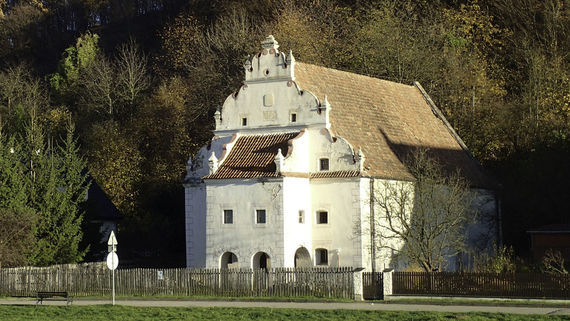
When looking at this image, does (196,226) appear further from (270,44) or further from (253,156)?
(270,44)

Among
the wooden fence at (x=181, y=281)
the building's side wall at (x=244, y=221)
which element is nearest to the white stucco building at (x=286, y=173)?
the building's side wall at (x=244, y=221)

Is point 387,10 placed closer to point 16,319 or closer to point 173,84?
point 173,84

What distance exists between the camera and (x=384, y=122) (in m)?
63.6

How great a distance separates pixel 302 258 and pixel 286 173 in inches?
194

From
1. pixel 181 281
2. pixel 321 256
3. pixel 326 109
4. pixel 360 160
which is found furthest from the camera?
pixel 326 109

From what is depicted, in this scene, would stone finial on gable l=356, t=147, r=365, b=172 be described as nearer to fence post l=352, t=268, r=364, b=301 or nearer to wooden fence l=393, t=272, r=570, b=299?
fence post l=352, t=268, r=364, b=301

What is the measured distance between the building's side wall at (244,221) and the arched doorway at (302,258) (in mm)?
2850

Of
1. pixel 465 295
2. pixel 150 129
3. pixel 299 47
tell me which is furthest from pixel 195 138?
pixel 465 295

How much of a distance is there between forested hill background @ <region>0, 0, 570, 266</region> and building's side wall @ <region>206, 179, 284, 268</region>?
687 inches

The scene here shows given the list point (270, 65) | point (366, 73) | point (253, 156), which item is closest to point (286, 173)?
point (253, 156)

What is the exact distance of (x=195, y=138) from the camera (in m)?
82.7

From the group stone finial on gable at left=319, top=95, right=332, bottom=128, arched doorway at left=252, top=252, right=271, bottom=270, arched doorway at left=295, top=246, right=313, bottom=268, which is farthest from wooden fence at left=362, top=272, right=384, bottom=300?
stone finial on gable at left=319, top=95, right=332, bottom=128

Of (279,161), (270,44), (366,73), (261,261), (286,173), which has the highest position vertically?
(366,73)

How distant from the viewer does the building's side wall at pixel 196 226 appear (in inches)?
2349
